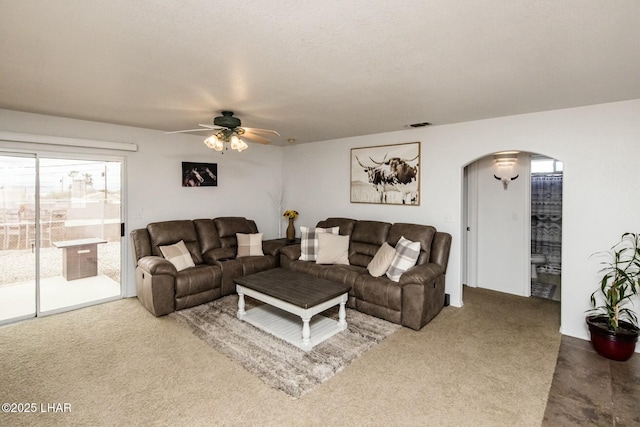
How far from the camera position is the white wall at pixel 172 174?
3.87 meters

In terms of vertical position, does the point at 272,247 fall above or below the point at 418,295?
above

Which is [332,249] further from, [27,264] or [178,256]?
[27,264]

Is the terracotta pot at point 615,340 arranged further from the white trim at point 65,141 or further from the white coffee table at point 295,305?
the white trim at point 65,141

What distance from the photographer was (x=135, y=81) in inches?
103

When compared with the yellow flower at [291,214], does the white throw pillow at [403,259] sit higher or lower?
lower

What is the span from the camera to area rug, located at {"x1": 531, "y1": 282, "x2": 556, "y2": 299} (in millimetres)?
4682

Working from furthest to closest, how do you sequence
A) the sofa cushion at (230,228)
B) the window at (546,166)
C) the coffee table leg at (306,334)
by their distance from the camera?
the window at (546,166) < the sofa cushion at (230,228) < the coffee table leg at (306,334)

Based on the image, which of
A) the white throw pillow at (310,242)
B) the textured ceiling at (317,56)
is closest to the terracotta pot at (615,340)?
the textured ceiling at (317,56)

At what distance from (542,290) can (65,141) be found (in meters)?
7.10

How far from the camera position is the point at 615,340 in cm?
277

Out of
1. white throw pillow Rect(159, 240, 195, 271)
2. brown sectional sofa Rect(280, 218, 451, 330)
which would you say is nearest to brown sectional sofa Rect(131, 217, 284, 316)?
white throw pillow Rect(159, 240, 195, 271)

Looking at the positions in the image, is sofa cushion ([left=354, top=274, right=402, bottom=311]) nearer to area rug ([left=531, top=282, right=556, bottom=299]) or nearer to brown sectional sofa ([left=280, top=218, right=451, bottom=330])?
brown sectional sofa ([left=280, top=218, right=451, bottom=330])

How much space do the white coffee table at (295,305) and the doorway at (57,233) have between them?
7.32 ft

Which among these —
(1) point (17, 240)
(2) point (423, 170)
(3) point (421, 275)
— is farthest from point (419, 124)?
(1) point (17, 240)
